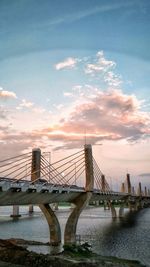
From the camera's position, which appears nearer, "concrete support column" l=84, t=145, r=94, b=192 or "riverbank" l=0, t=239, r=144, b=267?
"riverbank" l=0, t=239, r=144, b=267

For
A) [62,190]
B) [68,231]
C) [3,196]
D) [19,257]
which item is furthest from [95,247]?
[3,196]

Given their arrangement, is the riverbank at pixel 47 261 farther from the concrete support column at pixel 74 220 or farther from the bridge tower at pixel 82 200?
the bridge tower at pixel 82 200

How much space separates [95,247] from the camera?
44938 millimetres

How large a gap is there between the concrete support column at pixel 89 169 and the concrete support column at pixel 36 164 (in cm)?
1138

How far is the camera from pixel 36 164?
156 ft

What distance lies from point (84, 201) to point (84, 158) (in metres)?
8.51

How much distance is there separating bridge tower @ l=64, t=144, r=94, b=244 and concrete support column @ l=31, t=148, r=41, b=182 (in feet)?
37.1

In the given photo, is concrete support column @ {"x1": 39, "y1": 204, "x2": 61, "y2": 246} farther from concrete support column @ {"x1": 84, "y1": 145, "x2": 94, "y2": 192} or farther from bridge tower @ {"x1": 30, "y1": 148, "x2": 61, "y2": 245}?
concrete support column @ {"x1": 84, "y1": 145, "x2": 94, "y2": 192}

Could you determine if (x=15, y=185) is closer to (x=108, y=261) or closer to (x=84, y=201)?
(x=108, y=261)

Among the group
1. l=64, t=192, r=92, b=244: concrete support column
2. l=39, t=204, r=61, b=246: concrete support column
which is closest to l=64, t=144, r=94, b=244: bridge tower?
l=64, t=192, r=92, b=244: concrete support column

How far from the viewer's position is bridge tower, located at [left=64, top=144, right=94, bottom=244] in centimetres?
5048

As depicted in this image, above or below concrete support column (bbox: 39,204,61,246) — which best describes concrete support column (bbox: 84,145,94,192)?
above

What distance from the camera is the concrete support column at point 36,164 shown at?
46.9 metres

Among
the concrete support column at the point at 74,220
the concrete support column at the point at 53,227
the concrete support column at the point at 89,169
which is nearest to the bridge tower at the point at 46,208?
the concrete support column at the point at 53,227
